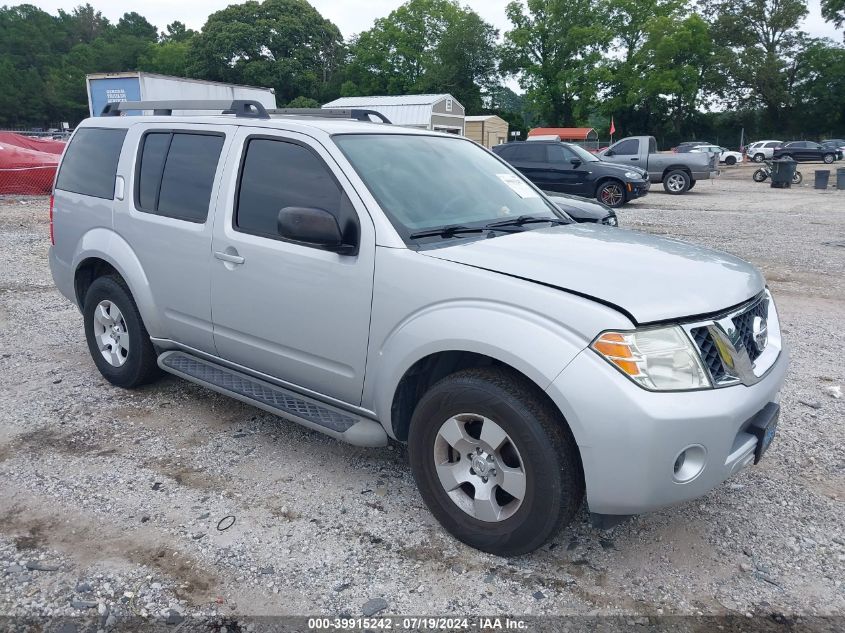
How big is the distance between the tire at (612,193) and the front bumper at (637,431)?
14.8 metres

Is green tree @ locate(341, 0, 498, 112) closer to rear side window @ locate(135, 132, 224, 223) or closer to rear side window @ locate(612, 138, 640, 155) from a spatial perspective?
rear side window @ locate(612, 138, 640, 155)

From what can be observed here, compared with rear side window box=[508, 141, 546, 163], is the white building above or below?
above

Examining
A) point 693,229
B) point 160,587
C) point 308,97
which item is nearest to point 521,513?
point 160,587

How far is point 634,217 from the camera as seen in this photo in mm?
15086

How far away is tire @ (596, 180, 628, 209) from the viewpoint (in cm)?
1652

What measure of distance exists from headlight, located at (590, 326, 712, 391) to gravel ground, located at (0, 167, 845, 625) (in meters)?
0.91

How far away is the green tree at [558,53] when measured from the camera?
2442 inches

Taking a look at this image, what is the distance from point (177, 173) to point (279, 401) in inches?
64.6

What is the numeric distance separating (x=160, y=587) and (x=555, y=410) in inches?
69.1

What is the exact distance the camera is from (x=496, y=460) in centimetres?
275

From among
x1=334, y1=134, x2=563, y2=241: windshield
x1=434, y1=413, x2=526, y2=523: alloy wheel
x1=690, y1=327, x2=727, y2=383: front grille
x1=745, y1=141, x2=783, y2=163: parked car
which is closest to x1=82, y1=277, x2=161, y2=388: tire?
x1=334, y1=134, x2=563, y2=241: windshield

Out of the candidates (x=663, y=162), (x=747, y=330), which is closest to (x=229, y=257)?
(x=747, y=330)

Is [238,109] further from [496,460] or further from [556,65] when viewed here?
[556,65]

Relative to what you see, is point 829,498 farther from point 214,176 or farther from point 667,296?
point 214,176
